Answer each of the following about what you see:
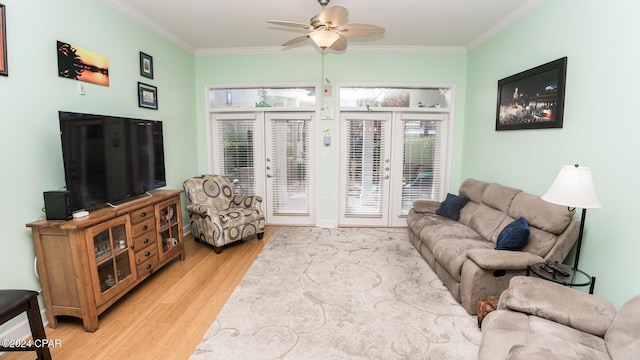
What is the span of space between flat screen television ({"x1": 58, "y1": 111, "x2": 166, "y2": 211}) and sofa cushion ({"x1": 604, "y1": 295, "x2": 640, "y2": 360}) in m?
3.52

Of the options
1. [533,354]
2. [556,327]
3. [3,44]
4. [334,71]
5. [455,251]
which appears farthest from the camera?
[334,71]

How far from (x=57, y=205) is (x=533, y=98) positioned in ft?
14.5

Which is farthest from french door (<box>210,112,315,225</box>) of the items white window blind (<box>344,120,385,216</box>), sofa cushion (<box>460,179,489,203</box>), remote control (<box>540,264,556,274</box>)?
remote control (<box>540,264,556,274</box>)

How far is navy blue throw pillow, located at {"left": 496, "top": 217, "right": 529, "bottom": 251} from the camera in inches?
101

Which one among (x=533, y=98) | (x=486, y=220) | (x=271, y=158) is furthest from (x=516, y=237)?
(x=271, y=158)

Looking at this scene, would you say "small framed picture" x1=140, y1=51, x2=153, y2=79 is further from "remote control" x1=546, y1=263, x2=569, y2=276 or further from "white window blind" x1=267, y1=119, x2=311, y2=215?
"remote control" x1=546, y1=263, x2=569, y2=276

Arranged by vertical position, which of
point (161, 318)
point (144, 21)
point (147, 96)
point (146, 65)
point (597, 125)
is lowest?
point (161, 318)

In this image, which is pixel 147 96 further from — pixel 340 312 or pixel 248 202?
pixel 340 312

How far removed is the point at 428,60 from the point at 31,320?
Answer: 210 inches

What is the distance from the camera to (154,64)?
148 inches

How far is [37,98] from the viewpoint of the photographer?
7.47ft

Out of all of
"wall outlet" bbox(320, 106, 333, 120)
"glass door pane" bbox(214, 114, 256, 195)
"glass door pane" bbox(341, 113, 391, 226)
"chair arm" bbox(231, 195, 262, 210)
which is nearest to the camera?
"chair arm" bbox(231, 195, 262, 210)

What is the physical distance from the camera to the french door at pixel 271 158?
16.2ft

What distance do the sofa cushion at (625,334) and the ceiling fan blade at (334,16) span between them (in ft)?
8.80
